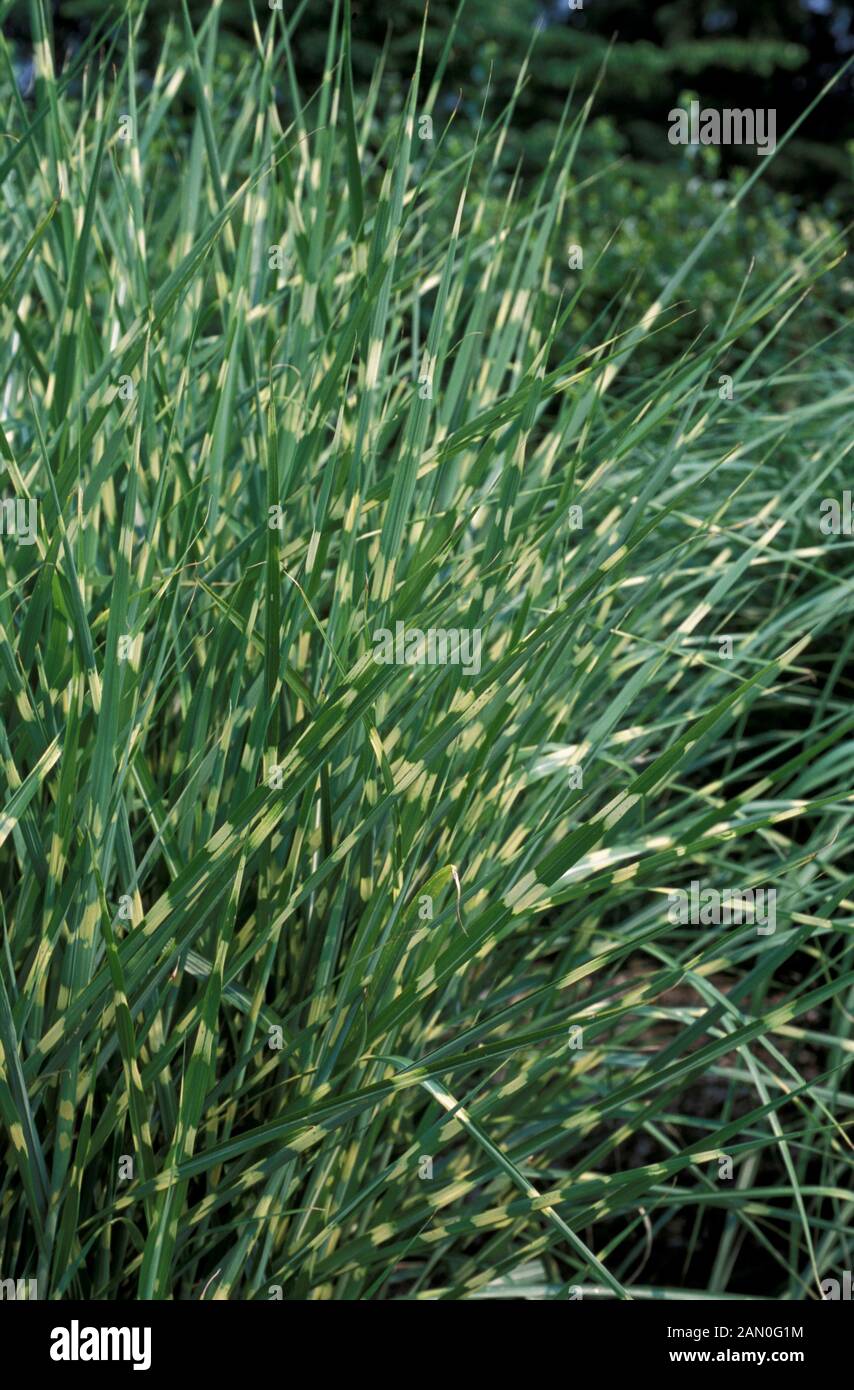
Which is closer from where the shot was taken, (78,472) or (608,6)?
(78,472)

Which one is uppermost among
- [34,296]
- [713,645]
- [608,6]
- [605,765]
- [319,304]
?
[608,6]

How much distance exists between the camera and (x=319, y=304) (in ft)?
5.17

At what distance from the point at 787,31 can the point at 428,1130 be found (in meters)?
11.8

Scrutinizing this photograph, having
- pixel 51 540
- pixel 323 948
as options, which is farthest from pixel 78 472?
pixel 323 948

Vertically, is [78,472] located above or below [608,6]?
below

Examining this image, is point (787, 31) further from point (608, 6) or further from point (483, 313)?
point (483, 313)
